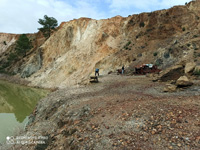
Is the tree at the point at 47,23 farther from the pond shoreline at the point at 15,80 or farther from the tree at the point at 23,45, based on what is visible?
the pond shoreline at the point at 15,80

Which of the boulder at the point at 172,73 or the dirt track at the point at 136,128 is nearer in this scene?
the dirt track at the point at 136,128

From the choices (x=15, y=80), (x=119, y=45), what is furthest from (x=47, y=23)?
(x=119, y=45)

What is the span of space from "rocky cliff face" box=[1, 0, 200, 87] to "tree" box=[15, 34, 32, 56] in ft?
27.6

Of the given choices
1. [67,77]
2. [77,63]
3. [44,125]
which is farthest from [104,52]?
[44,125]

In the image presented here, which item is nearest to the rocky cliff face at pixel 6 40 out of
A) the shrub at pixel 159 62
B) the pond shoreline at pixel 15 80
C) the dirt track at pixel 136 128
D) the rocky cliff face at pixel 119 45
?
the pond shoreline at pixel 15 80

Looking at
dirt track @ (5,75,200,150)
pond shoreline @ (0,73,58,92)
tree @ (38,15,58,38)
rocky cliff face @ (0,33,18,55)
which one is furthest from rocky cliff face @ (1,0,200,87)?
rocky cliff face @ (0,33,18,55)

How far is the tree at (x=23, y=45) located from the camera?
4372cm

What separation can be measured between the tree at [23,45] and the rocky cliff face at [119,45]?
331 inches

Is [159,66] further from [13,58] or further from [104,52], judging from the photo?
[13,58]

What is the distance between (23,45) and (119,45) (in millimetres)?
30715

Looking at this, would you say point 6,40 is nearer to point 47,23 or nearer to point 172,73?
point 47,23

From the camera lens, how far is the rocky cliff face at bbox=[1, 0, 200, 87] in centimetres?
2300

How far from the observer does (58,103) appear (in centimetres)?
1066

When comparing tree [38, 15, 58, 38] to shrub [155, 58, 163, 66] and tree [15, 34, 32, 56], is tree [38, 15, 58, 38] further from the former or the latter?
shrub [155, 58, 163, 66]
